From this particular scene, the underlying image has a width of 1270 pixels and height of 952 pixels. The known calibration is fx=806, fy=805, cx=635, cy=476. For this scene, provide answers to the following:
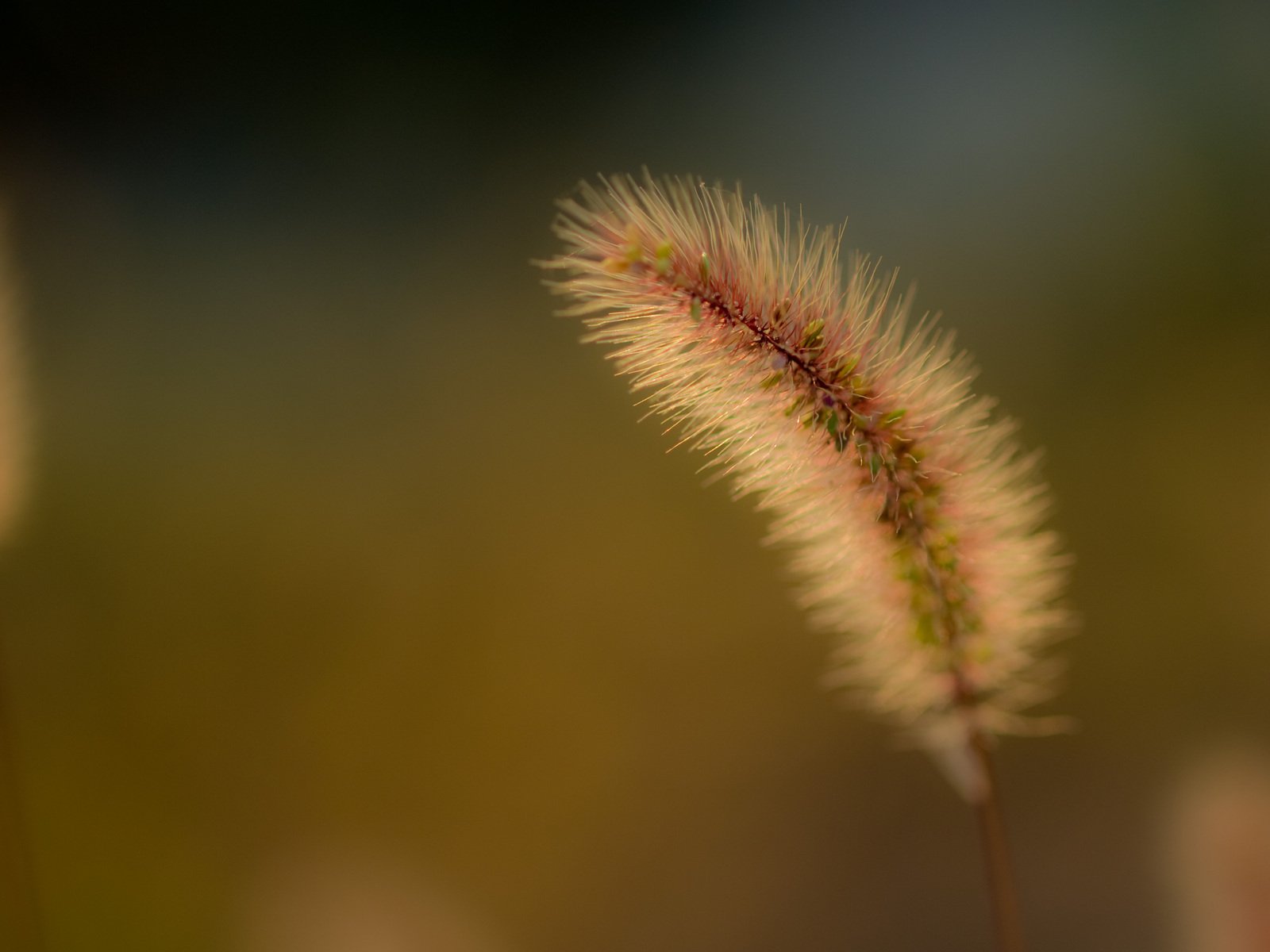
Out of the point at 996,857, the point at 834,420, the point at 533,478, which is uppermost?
the point at 533,478

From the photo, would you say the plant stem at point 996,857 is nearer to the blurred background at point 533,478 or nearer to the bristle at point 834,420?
the bristle at point 834,420

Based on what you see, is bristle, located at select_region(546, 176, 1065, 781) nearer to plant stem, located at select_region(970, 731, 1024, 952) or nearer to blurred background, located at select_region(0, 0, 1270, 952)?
plant stem, located at select_region(970, 731, 1024, 952)

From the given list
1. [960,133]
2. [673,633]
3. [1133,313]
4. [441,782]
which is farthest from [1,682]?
[1133,313]

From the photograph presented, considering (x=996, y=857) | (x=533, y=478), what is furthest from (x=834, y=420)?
(x=533, y=478)

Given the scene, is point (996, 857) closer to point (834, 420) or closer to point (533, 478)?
point (834, 420)

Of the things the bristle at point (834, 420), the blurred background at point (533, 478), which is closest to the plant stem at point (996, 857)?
the bristle at point (834, 420)

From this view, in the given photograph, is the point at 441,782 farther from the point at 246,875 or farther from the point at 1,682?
the point at 1,682
